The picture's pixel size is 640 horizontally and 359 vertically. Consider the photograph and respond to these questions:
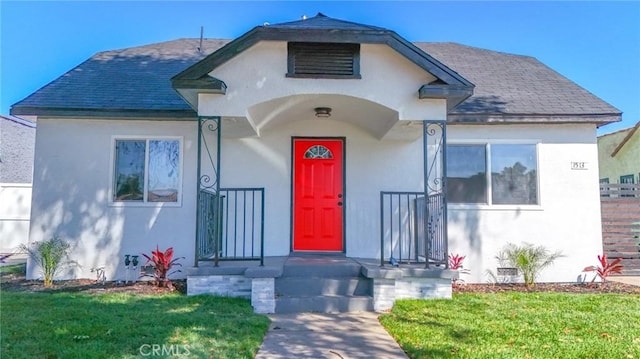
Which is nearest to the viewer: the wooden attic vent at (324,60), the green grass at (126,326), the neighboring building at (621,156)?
the green grass at (126,326)

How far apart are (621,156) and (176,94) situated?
15.3m

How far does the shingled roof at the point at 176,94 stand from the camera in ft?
23.3

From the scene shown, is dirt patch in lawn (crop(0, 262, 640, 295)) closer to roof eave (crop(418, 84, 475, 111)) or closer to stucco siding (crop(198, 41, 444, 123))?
stucco siding (crop(198, 41, 444, 123))

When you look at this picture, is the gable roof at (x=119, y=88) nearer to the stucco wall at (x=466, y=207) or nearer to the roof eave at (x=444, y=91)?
the stucco wall at (x=466, y=207)

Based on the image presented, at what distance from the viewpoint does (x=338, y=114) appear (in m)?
7.04

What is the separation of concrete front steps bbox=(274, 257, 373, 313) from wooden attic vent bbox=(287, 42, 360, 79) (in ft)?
9.30

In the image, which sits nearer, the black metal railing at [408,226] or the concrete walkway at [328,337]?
the concrete walkway at [328,337]

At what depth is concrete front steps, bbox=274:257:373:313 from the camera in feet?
17.4

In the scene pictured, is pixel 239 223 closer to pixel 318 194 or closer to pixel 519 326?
pixel 318 194

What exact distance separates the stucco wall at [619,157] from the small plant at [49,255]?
54.4 feet

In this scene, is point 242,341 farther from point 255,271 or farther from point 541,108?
point 541,108

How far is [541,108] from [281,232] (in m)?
5.43

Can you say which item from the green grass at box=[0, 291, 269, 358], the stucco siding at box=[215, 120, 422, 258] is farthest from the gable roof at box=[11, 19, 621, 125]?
the green grass at box=[0, 291, 269, 358]

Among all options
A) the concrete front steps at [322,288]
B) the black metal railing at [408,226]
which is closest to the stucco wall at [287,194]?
the black metal railing at [408,226]
